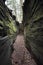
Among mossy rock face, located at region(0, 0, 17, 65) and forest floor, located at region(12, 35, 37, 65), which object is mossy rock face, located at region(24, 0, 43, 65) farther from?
mossy rock face, located at region(0, 0, 17, 65)

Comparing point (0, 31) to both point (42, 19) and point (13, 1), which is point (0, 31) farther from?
point (13, 1)

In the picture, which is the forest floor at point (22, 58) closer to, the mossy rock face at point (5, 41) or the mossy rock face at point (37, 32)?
the mossy rock face at point (37, 32)

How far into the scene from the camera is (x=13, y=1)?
24.8m

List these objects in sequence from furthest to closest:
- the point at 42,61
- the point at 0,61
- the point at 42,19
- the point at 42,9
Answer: the point at 42,9 < the point at 42,19 < the point at 42,61 < the point at 0,61

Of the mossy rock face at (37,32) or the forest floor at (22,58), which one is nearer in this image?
the mossy rock face at (37,32)

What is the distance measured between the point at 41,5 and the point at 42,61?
161 centimetres

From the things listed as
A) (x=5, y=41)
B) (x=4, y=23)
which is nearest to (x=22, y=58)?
(x=4, y=23)

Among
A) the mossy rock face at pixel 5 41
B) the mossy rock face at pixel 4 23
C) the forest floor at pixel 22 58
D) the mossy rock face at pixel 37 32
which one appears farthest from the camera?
the forest floor at pixel 22 58

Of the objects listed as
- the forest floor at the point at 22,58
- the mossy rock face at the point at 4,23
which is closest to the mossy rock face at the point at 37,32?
the forest floor at the point at 22,58

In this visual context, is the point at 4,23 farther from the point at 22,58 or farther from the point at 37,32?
the point at 22,58

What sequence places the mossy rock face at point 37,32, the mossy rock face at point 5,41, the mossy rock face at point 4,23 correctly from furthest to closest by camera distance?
the mossy rock face at point 4,23 < the mossy rock face at point 37,32 < the mossy rock face at point 5,41

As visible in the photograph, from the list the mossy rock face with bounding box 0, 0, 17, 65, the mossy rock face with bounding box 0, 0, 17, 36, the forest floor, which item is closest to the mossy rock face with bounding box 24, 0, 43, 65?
the forest floor

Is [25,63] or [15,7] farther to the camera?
[15,7]

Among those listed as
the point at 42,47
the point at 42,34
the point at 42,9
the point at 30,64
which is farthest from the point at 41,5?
the point at 30,64
